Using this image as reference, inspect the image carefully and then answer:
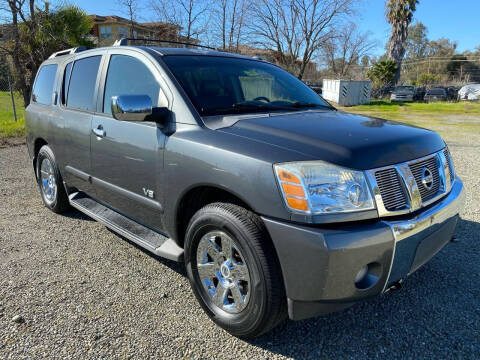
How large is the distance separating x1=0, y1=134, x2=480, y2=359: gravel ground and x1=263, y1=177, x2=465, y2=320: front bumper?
0.47 m

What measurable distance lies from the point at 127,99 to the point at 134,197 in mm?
849

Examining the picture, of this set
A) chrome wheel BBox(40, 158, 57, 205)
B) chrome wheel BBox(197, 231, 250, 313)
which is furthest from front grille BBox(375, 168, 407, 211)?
chrome wheel BBox(40, 158, 57, 205)

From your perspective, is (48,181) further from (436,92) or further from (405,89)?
(436,92)

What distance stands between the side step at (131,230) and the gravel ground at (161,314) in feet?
1.15

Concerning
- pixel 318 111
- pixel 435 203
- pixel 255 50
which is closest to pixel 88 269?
pixel 318 111

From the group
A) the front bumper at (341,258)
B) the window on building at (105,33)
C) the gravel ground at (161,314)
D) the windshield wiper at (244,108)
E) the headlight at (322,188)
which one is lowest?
the gravel ground at (161,314)

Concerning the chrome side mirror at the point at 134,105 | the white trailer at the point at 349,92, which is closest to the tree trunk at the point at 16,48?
the chrome side mirror at the point at 134,105

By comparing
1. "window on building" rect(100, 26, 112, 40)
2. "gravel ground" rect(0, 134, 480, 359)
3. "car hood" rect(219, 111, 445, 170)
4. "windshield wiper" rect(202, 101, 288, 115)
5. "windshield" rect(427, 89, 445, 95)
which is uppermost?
"window on building" rect(100, 26, 112, 40)

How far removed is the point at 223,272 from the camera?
242 centimetres

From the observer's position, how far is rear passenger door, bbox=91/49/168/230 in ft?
9.24

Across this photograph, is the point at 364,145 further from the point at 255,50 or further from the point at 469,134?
the point at 255,50

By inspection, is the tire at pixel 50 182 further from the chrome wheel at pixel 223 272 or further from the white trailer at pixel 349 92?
the white trailer at pixel 349 92

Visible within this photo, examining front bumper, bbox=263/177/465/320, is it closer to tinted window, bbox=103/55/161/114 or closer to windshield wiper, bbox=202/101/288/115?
windshield wiper, bbox=202/101/288/115

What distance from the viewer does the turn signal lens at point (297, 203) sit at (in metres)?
1.94
